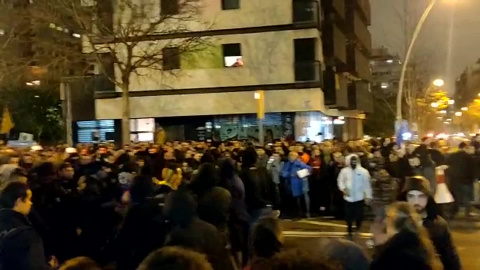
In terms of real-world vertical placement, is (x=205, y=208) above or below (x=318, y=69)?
below

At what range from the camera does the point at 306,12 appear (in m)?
37.5

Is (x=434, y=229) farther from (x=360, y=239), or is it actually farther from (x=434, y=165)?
(x=434, y=165)

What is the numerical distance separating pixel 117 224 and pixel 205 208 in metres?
1.47

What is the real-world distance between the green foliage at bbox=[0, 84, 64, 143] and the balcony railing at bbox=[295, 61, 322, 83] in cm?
1880

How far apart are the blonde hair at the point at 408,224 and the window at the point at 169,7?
31450mm

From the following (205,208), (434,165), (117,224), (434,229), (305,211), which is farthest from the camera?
(305,211)

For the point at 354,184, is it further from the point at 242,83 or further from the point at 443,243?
the point at 242,83

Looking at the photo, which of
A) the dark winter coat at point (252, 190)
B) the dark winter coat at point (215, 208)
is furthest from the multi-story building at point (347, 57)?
the dark winter coat at point (215, 208)

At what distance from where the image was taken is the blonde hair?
4.29 metres

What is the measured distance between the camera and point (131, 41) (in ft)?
107

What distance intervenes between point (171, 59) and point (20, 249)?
3345 centimetres

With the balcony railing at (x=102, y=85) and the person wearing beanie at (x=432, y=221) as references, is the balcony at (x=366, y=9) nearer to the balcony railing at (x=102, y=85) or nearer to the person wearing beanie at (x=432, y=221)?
the balcony railing at (x=102, y=85)

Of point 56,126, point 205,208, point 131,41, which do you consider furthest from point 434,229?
point 56,126

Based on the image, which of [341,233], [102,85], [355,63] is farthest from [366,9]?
[341,233]
